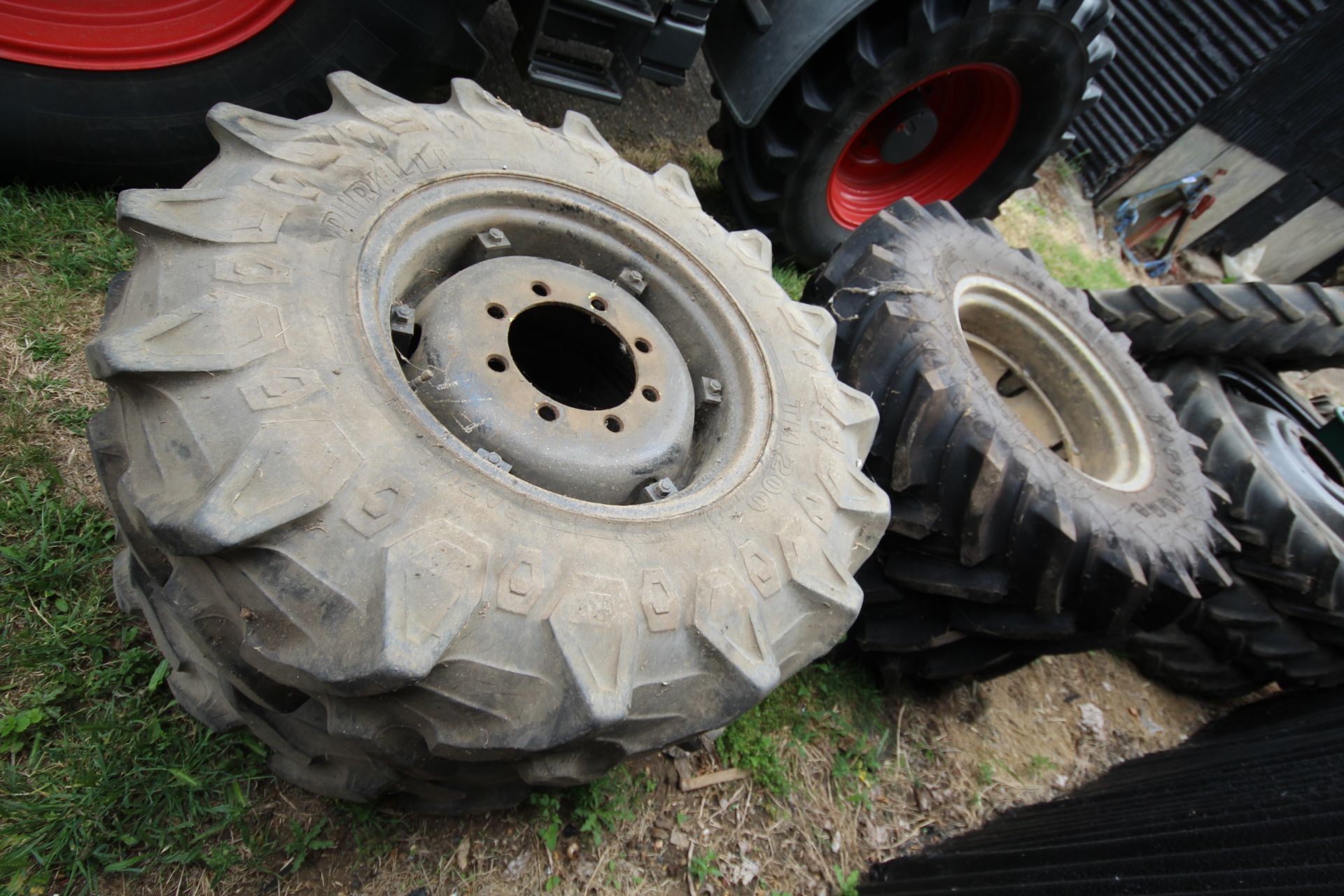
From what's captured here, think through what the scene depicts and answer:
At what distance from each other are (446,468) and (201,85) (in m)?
1.61

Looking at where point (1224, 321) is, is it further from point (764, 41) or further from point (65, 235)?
point (65, 235)

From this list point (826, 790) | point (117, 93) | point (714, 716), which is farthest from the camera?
point (826, 790)

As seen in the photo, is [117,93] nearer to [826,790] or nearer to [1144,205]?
[826,790]

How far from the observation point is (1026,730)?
296cm

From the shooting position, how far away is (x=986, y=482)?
84.5 inches

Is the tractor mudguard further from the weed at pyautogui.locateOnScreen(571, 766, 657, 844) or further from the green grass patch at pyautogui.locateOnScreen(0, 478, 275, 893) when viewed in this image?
the green grass patch at pyautogui.locateOnScreen(0, 478, 275, 893)

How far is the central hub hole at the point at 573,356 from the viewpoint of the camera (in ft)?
6.26

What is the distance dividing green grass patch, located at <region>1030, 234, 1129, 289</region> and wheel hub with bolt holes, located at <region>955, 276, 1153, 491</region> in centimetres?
246

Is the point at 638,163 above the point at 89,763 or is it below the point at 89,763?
above

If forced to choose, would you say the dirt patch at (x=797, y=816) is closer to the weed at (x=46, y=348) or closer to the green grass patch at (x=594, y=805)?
the green grass patch at (x=594, y=805)

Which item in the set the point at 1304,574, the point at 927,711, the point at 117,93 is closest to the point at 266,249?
the point at 117,93

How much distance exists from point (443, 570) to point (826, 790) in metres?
1.72

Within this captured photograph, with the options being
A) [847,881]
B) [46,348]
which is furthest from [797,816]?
[46,348]

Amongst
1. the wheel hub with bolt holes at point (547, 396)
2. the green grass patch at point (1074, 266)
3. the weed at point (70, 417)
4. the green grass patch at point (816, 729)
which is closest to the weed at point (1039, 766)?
the green grass patch at point (816, 729)
